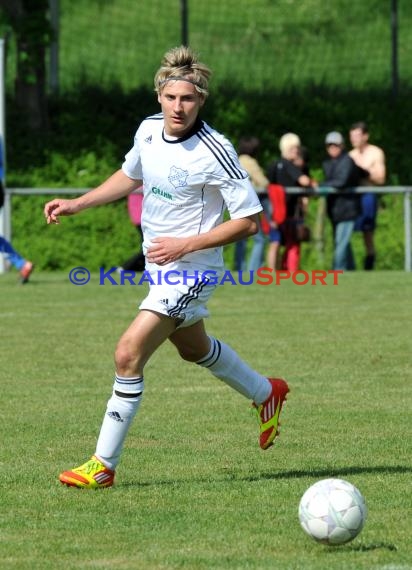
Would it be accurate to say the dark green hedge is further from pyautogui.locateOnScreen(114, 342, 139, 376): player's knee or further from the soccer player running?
pyautogui.locateOnScreen(114, 342, 139, 376): player's knee

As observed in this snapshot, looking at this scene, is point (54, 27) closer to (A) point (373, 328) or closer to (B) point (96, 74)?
(B) point (96, 74)

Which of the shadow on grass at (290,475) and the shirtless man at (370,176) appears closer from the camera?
the shadow on grass at (290,475)

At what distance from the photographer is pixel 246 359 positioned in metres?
11.6

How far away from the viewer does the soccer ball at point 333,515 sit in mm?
5512

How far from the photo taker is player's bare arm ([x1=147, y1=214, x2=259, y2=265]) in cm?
682

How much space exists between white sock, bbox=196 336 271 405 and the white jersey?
1.88 ft

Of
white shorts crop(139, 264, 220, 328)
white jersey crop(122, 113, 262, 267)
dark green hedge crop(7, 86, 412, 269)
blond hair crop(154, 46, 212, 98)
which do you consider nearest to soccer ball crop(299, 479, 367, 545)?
white shorts crop(139, 264, 220, 328)

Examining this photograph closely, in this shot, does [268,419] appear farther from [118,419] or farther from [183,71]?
[183,71]

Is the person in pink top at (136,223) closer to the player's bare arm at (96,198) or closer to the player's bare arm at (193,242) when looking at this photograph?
the player's bare arm at (96,198)

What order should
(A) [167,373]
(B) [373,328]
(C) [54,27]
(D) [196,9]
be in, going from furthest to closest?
(D) [196,9]
(C) [54,27]
(B) [373,328]
(A) [167,373]

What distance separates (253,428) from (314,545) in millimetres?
3081

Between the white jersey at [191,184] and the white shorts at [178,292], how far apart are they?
8 cm

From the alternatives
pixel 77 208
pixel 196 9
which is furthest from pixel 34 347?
pixel 196 9

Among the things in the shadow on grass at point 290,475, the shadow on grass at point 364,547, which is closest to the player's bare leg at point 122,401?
the shadow on grass at point 290,475
